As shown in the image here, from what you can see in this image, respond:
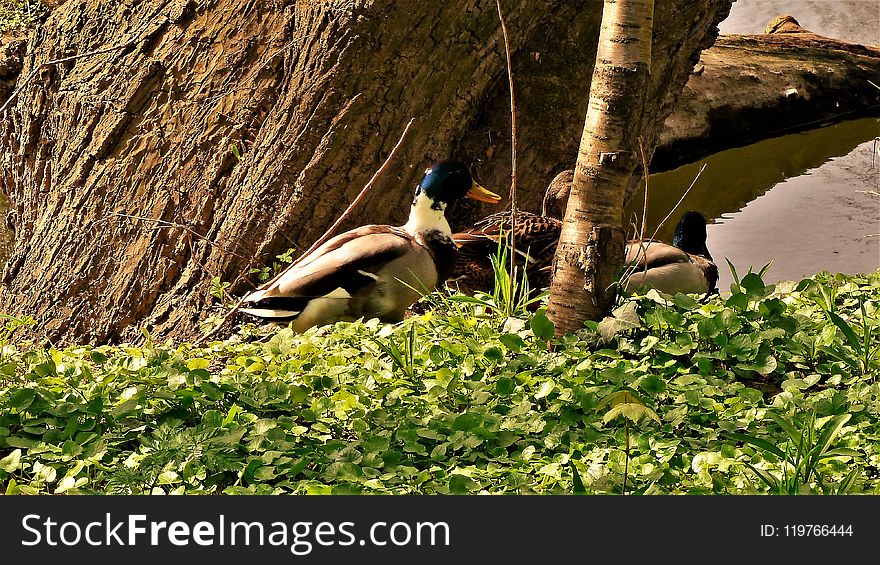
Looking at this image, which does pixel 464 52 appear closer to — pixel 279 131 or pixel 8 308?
pixel 279 131

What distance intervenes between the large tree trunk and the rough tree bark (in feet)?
5.30

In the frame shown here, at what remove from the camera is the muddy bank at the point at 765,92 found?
35.2 feet

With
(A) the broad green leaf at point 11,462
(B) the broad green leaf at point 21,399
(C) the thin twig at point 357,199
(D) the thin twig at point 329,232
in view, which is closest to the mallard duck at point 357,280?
(D) the thin twig at point 329,232

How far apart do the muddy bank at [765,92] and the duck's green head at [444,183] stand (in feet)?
18.2

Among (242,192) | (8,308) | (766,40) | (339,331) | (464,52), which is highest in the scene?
(766,40)

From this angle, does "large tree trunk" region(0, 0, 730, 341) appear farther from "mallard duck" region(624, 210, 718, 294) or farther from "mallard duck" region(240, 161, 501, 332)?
"mallard duck" region(624, 210, 718, 294)

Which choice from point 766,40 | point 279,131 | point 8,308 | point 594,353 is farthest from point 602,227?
point 766,40

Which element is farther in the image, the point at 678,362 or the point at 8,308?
the point at 8,308

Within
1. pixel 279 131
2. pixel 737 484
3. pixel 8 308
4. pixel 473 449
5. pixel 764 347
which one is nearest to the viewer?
pixel 737 484

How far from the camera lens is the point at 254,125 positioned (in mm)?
5523

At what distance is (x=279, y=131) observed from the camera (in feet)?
17.9

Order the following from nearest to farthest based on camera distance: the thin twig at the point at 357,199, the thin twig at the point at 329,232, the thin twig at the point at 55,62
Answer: the thin twig at the point at 329,232 → the thin twig at the point at 357,199 → the thin twig at the point at 55,62

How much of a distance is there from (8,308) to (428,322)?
275 cm

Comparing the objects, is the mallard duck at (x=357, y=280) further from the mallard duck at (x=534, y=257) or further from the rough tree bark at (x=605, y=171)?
the rough tree bark at (x=605, y=171)
